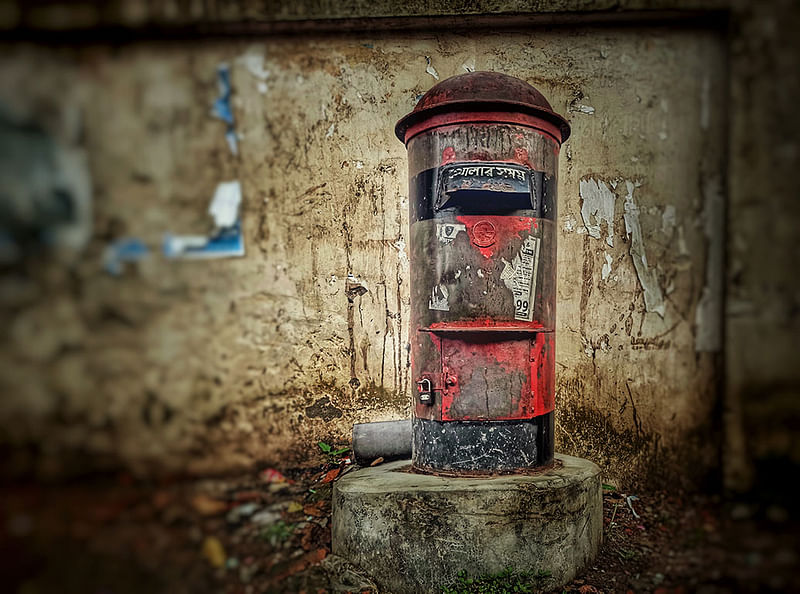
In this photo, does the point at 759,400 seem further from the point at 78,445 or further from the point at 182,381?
the point at 78,445

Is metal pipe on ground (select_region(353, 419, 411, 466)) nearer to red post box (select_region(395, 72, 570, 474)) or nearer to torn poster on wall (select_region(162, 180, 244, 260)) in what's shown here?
red post box (select_region(395, 72, 570, 474))

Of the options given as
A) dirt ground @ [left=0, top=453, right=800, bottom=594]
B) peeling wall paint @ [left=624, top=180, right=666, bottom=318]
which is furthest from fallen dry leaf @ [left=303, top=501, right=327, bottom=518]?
peeling wall paint @ [left=624, top=180, right=666, bottom=318]

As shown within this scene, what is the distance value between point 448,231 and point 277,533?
7.56 feet

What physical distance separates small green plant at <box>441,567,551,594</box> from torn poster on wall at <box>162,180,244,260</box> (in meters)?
2.89

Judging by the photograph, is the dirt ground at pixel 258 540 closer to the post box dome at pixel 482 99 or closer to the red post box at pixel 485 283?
the red post box at pixel 485 283

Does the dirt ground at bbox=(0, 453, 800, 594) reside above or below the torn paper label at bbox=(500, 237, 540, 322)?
below

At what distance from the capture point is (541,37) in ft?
13.5

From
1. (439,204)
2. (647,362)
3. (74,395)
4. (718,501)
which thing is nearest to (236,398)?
(74,395)

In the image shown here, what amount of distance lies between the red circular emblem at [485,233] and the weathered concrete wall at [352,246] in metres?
1.31

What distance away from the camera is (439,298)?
Result: 3.01 metres

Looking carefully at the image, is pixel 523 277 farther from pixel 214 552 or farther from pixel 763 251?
pixel 214 552

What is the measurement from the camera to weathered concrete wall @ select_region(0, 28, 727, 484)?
3.93 m

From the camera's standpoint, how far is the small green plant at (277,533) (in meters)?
3.26

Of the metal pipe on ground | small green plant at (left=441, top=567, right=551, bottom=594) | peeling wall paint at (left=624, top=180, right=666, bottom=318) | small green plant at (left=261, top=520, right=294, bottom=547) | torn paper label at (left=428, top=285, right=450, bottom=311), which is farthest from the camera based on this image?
peeling wall paint at (left=624, top=180, right=666, bottom=318)
